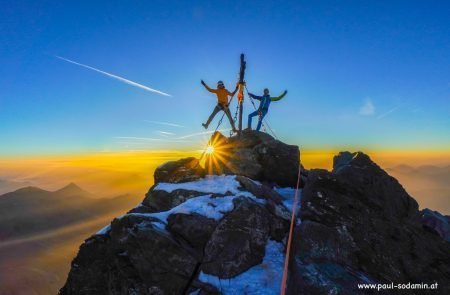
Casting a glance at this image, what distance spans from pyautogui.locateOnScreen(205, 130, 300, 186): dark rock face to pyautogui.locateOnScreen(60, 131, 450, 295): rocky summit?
4448 millimetres

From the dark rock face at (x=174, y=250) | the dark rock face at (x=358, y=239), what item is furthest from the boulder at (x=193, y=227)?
the dark rock face at (x=358, y=239)

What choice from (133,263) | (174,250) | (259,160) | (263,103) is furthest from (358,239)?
(263,103)

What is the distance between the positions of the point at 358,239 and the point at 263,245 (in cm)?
457

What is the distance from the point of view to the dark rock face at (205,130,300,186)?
23.3 metres

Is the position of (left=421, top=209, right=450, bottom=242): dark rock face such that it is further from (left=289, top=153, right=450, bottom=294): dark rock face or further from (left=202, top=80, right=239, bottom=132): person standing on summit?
(left=202, top=80, right=239, bottom=132): person standing on summit

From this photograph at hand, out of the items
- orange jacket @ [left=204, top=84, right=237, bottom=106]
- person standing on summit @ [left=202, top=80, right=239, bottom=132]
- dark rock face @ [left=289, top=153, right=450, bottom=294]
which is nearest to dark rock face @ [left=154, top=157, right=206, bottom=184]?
person standing on summit @ [left=202, top=80, right=239, bottom=132]

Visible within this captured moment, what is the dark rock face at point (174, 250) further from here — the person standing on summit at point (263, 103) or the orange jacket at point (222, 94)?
the person standing on summit at point (263, 103)

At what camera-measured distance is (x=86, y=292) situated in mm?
13508

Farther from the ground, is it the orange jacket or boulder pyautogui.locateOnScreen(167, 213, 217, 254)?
the orange jacket

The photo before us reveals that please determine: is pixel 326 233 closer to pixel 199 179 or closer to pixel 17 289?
pixel 199 179

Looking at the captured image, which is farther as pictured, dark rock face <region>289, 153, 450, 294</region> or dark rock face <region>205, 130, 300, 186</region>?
dark rock face <region>205, 130, 300, 186</region>

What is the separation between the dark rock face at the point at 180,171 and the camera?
2122 centimetres

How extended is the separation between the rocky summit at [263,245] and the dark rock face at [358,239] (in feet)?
0.16

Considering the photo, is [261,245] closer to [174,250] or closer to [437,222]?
[174,250]
